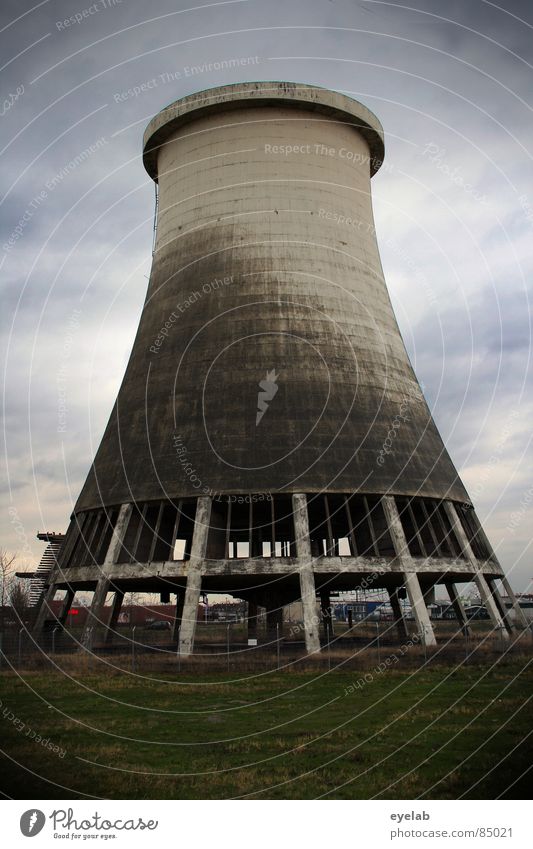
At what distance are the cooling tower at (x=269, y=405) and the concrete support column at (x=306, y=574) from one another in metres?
0.05

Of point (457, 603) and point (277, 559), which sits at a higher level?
point (457, 603)

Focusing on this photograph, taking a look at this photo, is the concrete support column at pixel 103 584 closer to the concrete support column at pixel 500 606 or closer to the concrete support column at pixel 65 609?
the concrete support column at pixel 65 609

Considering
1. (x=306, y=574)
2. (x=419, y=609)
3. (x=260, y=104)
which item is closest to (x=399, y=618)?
(x=419, y=609)

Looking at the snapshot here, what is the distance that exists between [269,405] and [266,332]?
2.86 m

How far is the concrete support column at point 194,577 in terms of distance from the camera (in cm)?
2220

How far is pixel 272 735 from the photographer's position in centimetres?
1336

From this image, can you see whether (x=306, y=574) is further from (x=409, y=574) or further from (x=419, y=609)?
(x=419, y=609)

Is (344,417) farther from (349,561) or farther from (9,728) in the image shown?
(9,728)

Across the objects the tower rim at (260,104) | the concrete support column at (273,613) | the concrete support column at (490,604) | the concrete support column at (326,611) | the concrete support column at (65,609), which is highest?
the tower rim at (260,104)

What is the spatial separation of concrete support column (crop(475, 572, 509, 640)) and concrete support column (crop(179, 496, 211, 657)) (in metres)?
9.60

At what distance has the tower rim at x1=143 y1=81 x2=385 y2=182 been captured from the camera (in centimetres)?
2892

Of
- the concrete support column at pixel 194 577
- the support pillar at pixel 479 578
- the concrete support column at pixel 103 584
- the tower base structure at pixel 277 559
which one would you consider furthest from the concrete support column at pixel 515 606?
the concrete support column at pixel 103 584

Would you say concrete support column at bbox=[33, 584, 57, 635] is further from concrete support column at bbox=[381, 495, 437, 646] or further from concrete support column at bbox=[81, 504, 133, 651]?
concrete support column at bbox=[381, 495, 437, 646]

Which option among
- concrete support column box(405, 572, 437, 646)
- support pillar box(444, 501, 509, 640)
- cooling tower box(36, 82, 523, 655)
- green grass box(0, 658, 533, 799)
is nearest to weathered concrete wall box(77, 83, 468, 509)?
cooling tower box(36, 82, 523, 655)
